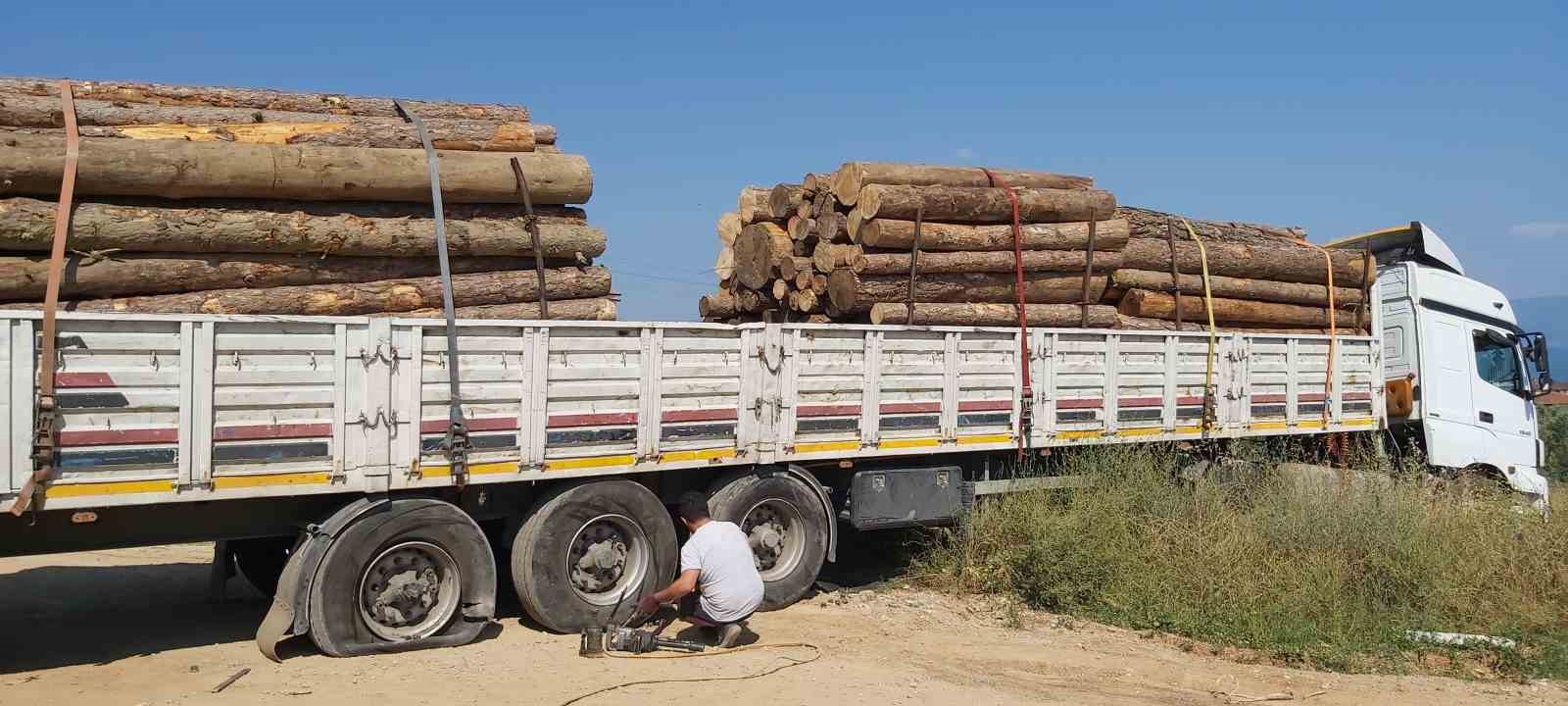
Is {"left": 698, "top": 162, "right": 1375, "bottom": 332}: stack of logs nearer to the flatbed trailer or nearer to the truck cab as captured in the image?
the truck cab

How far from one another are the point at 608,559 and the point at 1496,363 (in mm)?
10178

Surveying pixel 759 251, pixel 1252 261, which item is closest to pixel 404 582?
pixel 759 251

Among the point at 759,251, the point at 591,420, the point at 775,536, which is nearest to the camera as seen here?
the point at 591,420

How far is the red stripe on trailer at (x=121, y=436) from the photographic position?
649cm

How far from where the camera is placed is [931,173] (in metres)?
11.3

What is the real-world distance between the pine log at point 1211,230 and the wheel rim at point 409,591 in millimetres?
7392

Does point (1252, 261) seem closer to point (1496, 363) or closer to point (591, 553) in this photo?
point (1496, 363)

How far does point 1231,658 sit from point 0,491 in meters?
6.81

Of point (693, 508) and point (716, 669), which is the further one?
point (693, 508)

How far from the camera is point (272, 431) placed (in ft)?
23.3

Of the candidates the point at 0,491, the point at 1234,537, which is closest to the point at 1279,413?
the point at 1234,537

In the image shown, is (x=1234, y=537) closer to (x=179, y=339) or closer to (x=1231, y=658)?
(x=1231, y=658)

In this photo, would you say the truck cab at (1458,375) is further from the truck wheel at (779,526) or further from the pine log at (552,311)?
the pine log at (552,311)

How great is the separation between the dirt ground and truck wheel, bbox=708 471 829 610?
0.23m
